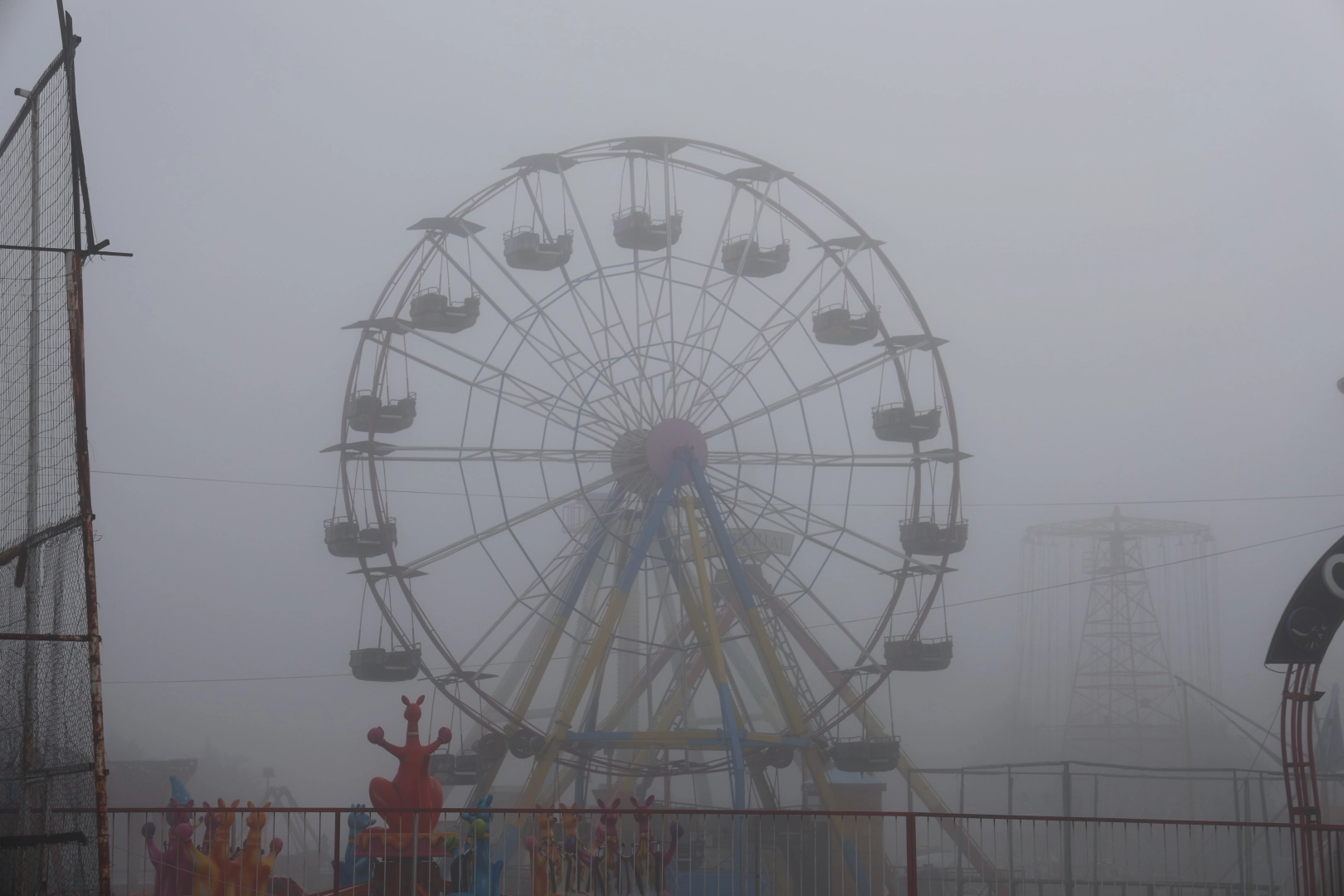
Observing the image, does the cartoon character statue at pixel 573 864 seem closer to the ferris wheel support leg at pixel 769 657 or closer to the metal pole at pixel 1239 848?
the ferris wheel support leg at pixel 769 657

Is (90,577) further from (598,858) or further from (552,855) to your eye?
(598,858)

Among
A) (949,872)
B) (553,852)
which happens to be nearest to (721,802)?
(949,872)

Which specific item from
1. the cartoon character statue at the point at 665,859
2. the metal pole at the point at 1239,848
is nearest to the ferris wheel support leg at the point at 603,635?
the cartoon character statue at the point at 665,859

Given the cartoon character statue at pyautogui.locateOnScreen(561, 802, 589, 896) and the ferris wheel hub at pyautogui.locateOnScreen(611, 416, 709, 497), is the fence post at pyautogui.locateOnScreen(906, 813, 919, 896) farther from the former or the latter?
the ferris wheel hub at pyautogui.locateOnScreen(611, 416, 709, 497)

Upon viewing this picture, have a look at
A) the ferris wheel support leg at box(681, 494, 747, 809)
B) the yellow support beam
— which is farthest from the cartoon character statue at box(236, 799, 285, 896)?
the ferris wheel support leg at box(681, 494, 747, 809)

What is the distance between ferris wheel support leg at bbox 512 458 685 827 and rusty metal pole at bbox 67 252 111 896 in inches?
344

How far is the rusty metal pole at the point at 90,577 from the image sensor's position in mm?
6445

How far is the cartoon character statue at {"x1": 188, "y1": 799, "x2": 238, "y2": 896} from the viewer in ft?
32.3

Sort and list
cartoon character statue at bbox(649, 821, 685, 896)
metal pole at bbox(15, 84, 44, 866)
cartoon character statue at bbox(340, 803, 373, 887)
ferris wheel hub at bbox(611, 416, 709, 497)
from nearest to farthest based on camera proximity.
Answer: metal pole at bbox(15, 84, 44, 866)
cartoon character statue at bbox(340, 803, 373, 887)
cartoon character statue at bbox(649, 821, 685, 896)
ferris wheel hub at bbox(611, 416, 709, 497)

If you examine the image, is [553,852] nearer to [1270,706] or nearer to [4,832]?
[4,832]

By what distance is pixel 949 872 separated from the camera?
16719 millimetres

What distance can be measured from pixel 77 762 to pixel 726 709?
9.13 metres

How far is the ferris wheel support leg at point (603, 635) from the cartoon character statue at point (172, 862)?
4.99m

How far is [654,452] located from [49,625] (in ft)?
32.8
